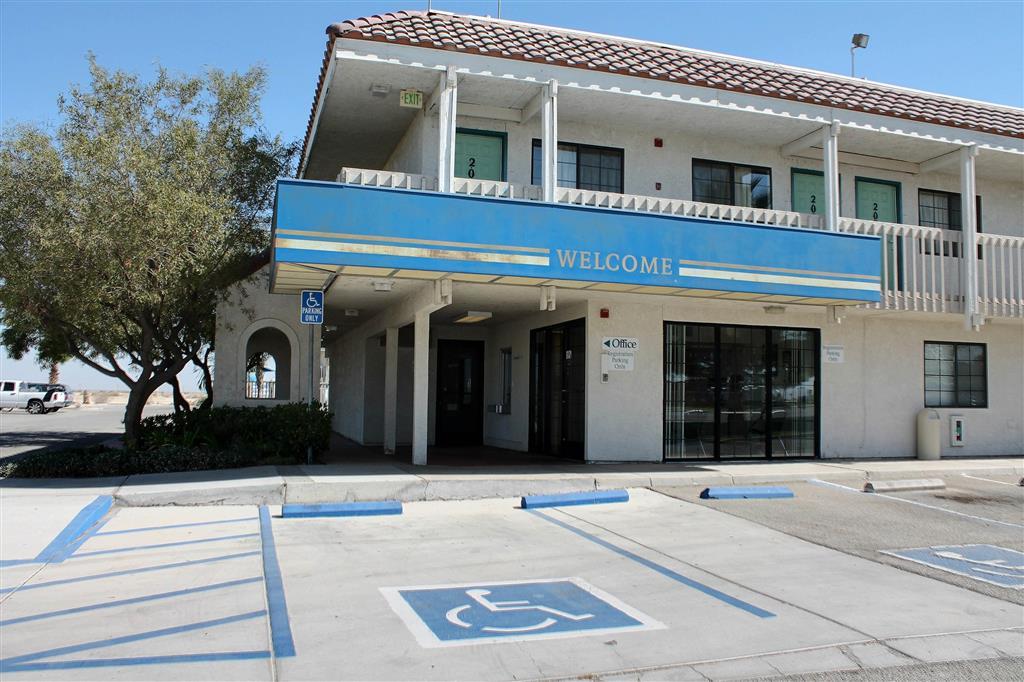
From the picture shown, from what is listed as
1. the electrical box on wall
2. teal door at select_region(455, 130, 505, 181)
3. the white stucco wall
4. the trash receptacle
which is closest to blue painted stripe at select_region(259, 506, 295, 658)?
the white stucco wall

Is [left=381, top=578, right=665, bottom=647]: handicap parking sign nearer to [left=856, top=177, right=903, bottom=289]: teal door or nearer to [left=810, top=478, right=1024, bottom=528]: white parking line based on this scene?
[left=810, top=478, right=1024, bottom=528]: white parking line

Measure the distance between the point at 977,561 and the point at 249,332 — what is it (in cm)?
1232

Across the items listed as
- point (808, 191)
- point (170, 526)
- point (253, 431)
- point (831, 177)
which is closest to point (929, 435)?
point (808, 191)

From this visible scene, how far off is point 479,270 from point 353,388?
10.7 meters

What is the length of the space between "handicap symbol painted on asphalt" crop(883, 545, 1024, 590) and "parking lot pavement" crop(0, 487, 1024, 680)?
1.98ft

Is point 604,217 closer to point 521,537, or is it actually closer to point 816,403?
point 521,537

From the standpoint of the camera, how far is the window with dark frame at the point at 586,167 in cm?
1423

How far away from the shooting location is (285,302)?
50.4 feet

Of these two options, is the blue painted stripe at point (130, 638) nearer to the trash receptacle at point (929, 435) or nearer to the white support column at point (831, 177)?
the white support column at point (831, 177)

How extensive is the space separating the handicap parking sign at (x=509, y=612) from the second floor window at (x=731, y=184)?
10.4m

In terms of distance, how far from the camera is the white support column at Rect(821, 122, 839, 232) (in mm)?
13648

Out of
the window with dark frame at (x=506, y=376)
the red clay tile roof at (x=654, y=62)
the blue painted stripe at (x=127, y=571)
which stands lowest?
the blue painted stripe at (x=127, y=571)

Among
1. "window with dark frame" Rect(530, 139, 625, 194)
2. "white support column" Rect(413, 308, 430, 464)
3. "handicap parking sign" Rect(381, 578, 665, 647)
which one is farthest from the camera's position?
"window with dark frame" Rect(530, 139, 625, 194)

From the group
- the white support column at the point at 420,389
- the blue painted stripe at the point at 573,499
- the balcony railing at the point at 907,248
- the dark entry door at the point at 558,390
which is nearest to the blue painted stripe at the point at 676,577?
the blue painted stripe at the point at 573,499
